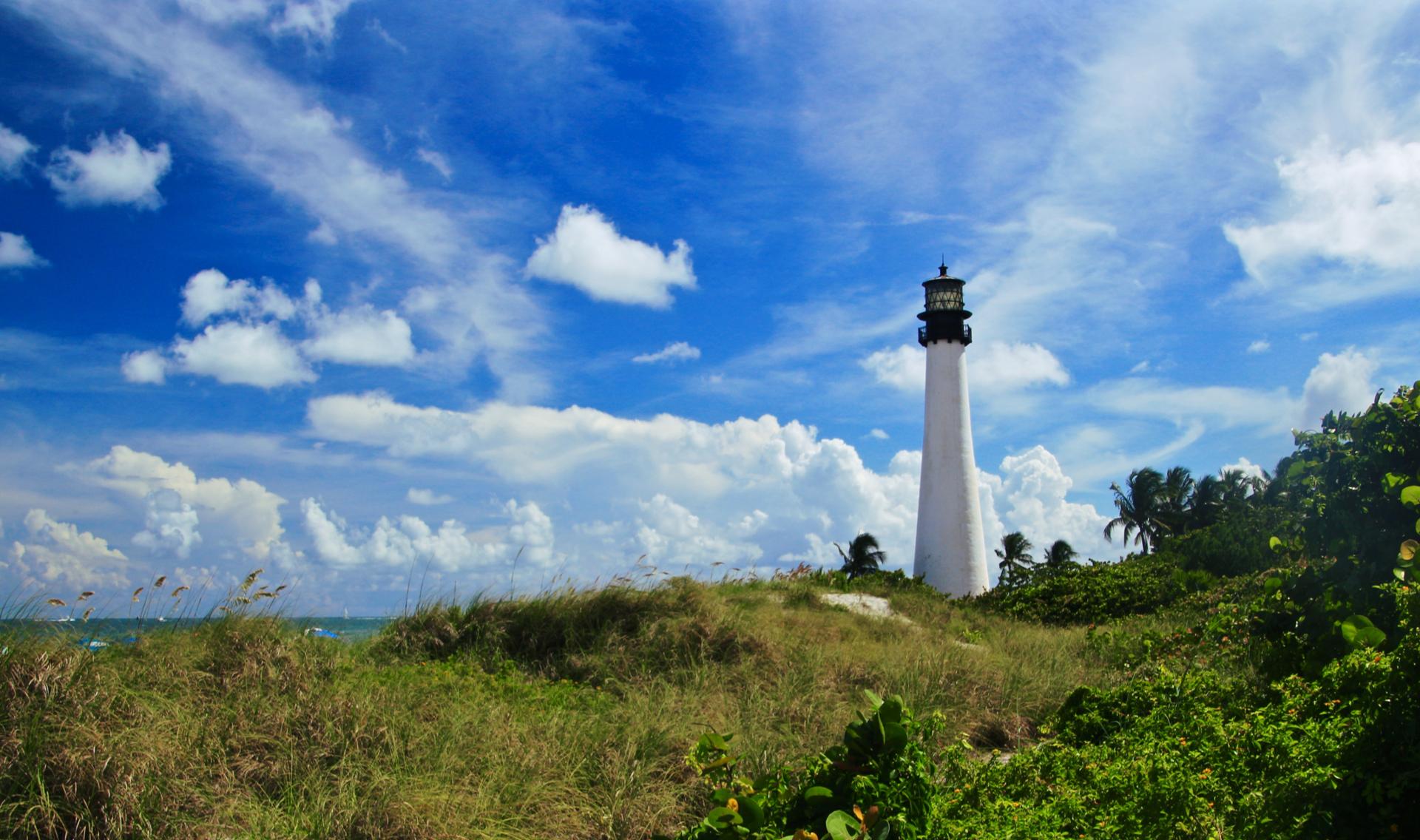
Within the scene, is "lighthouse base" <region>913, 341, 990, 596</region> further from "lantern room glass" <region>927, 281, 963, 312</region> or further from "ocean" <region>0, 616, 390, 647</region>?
"ocean" <region>0, 616, 390, 647</region>

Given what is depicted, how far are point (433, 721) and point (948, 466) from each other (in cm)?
2188

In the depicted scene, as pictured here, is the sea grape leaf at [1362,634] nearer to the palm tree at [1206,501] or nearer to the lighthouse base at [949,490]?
the lighthouse base at [949,490]

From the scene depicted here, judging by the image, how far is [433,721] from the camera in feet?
21.4

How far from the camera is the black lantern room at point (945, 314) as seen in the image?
2702cm

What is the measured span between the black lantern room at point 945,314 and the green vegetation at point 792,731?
1824 centimetres

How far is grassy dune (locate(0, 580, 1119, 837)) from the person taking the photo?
16.5 ft

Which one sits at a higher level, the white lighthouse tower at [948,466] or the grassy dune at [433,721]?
the white lighthouse tower at [948,466]

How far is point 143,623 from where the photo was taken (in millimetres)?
7395

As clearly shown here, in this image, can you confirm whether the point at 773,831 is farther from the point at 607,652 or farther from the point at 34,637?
the point at 607,652

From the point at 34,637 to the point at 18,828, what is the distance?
1844mm

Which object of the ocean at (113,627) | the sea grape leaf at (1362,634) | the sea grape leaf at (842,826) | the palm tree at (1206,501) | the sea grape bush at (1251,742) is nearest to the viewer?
the sea grape leaf at (842,826)

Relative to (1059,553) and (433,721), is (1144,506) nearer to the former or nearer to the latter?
(1059,553)

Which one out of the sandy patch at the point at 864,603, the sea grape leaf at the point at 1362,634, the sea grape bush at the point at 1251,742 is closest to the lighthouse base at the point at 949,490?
the sandy patch at the point at 864,603

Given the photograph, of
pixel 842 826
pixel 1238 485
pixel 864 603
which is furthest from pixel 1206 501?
pixel 842 826
